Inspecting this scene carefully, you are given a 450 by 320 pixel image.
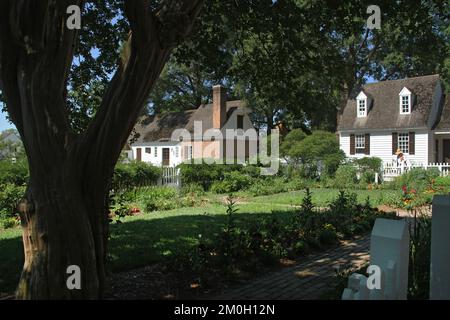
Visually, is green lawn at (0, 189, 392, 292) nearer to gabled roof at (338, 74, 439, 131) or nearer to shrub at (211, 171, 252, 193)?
shrub at (211, 171, 252, 193)

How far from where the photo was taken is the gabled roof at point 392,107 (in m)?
33.1

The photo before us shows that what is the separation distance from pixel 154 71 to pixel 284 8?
482cm

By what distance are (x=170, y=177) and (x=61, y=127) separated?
17037mm

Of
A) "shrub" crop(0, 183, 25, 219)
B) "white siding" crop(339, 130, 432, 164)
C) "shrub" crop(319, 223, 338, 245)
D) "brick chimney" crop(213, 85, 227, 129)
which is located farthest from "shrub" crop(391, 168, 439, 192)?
"brick chimney" crop(213, 85, 227, 129)

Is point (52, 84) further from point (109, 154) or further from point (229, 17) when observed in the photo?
point (229, 17)

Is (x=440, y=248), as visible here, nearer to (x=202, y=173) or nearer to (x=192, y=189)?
(x=192, y=189)

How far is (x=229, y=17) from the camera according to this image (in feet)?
29.5

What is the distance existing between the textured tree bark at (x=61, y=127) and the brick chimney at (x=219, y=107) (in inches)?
1450

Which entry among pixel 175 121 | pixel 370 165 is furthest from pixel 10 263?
pixel 175 121

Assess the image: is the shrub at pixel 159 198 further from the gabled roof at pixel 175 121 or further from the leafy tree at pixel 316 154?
the gabled roof at pixel 175 121

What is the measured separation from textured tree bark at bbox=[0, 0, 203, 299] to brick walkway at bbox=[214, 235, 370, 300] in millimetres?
2283

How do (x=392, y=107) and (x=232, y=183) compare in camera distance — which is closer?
(x=232, y=183)

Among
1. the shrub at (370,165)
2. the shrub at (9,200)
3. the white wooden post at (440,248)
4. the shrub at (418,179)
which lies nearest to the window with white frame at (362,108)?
the shrub at (370,165)

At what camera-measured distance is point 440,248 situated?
3.67 metres
